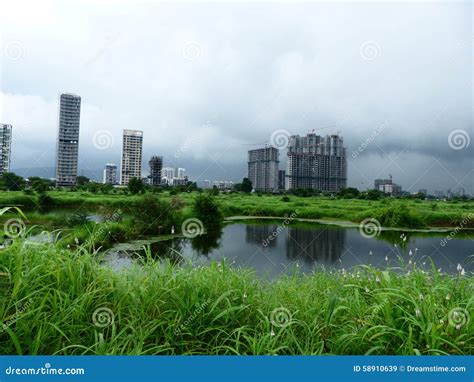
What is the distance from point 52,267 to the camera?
201 centimetres

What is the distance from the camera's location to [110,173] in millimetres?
4055

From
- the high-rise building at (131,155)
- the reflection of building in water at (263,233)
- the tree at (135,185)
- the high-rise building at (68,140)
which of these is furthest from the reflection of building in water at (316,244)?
the high-rise building at (68,140)

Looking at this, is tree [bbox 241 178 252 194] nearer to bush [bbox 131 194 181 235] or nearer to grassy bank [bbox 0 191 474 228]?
grassy bank [bbox 0 191 474 228]

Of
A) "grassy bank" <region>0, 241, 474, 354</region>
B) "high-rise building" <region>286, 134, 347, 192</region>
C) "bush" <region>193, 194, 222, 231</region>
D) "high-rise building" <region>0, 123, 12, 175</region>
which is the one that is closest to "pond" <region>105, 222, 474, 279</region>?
"bush" <region>193, 194, 222, 231</region>

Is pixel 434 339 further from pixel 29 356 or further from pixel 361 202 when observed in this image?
pixel 361 202

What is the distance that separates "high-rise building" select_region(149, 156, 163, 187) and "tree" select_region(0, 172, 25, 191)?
1466mm

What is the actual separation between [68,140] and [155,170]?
109cm

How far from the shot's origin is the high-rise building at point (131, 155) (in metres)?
4.02

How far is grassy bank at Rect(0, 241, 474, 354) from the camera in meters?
1.79

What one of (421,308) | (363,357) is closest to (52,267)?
(363,357)

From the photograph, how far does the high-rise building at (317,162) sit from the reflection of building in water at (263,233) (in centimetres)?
85

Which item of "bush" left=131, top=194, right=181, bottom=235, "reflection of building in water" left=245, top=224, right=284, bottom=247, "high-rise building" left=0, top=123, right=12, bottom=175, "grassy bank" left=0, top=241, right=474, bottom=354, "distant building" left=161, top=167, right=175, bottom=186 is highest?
"high-rise building" left=0, top=123, right=12, bottom=175

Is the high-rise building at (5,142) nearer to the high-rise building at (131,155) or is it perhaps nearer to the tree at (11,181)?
the tree at (11,181)

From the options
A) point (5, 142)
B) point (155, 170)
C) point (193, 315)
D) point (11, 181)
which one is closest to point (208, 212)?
point (155, 170)
